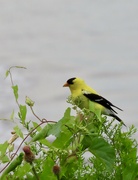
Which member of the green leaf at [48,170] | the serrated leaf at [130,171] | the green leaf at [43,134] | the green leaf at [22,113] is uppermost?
the green leaf at [22,113]

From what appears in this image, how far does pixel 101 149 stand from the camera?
61 cm

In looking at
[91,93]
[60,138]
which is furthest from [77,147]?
[91,93]

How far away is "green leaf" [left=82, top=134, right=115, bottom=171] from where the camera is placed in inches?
23.5

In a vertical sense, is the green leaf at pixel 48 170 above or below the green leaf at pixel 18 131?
below

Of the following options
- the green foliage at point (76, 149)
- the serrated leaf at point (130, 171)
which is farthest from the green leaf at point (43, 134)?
the serrated leaf at point (130, 171)

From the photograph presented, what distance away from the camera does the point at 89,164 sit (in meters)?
0.63

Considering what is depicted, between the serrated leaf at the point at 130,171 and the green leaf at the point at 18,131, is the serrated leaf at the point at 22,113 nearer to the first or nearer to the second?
the green leaf at the point at 18,131

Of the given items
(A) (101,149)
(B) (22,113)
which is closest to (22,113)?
(B) (22,113)

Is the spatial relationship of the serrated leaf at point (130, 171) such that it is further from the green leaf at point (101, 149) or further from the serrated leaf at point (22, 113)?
the serrated leaf at point (22, 113)

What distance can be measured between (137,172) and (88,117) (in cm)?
9

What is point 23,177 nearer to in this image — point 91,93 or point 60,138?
point 60,138

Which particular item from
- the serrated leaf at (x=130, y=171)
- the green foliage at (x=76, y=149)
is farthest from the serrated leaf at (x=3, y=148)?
the serrated leaf at (x=130, y=171)

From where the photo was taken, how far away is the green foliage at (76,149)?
0.58 metres

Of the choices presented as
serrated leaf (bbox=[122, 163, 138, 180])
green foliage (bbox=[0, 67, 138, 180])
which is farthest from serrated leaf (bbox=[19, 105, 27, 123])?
serrated leaf (bbox=[122, 163, 138, 180])
